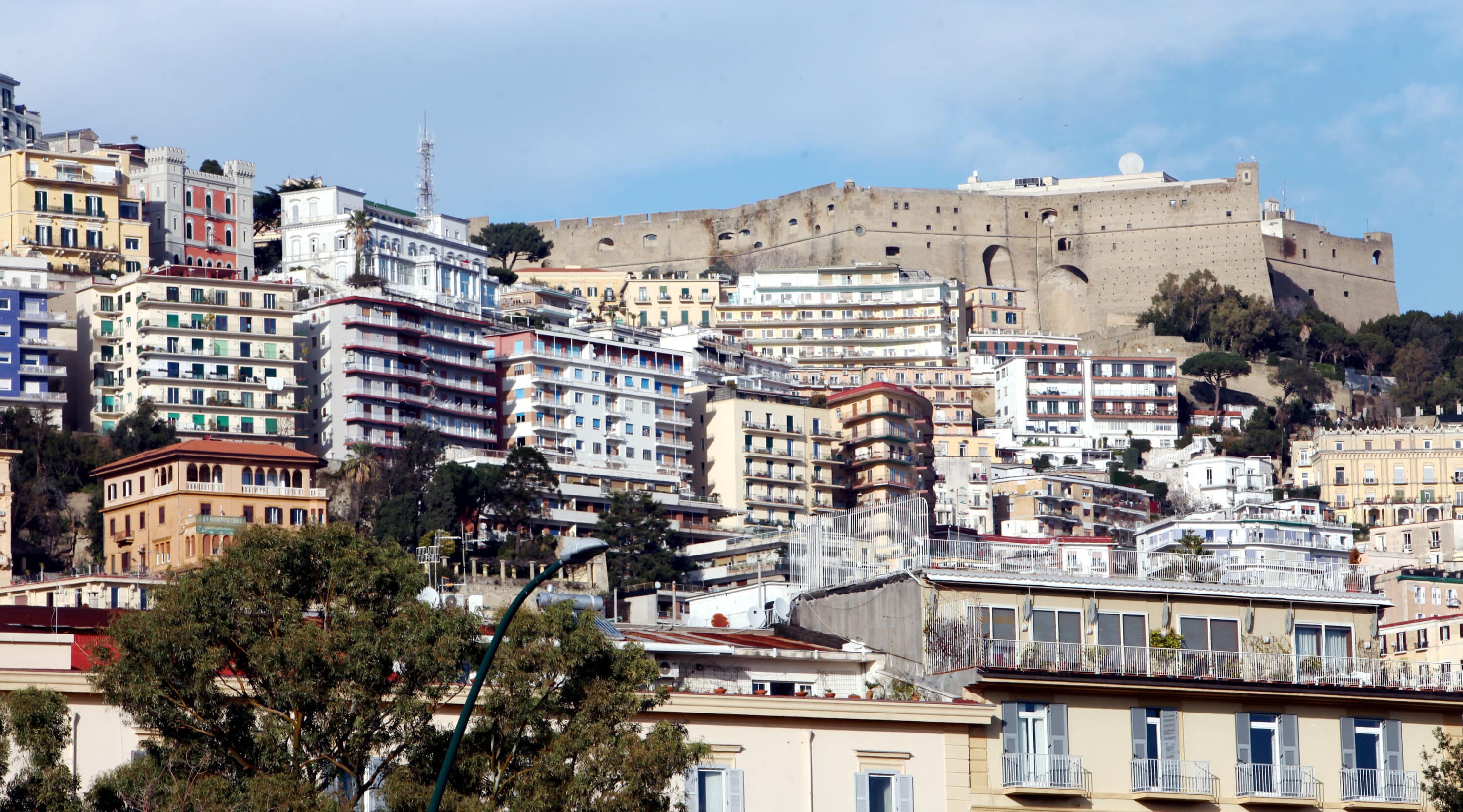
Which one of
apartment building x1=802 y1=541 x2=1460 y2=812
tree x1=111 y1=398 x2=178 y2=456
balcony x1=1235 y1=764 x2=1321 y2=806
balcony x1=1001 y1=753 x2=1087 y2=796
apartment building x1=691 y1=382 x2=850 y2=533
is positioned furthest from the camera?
apartment building x1=691 y1=382 x2=850 y2=533

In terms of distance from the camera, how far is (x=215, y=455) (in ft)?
260

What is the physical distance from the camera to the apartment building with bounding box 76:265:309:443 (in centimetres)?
9500

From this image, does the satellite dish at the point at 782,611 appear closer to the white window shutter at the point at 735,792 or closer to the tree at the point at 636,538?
the white window shutter at the point at 735,792

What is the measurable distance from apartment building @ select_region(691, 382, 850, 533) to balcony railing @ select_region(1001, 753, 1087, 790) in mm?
72424

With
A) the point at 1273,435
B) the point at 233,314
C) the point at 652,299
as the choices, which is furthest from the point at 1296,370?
the point at 233,314

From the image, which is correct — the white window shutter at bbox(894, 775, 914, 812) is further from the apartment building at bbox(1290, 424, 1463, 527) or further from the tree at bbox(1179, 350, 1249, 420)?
the tree at bbox(1179, 350, 1249, 420)

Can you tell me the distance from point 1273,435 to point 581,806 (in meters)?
108

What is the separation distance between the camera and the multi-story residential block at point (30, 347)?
91.9 meters

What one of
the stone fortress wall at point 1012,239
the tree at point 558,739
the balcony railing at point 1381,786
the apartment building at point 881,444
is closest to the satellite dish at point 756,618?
the balcony railing at point 1381,786

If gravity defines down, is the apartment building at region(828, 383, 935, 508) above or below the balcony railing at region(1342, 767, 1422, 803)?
above

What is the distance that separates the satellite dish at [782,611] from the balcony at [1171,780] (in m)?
7.15

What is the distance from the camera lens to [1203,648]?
105ft

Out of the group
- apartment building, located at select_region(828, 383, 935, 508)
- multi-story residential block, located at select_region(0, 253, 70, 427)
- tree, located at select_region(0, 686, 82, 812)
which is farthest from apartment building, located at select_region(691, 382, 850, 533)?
tree, located at select_region(0, 686, 82, 812)

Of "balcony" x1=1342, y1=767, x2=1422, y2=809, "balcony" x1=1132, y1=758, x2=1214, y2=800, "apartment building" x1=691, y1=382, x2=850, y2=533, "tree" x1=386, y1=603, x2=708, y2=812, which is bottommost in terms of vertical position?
"balcony" x1=1342, y1=767, x2=1422, y2=809
